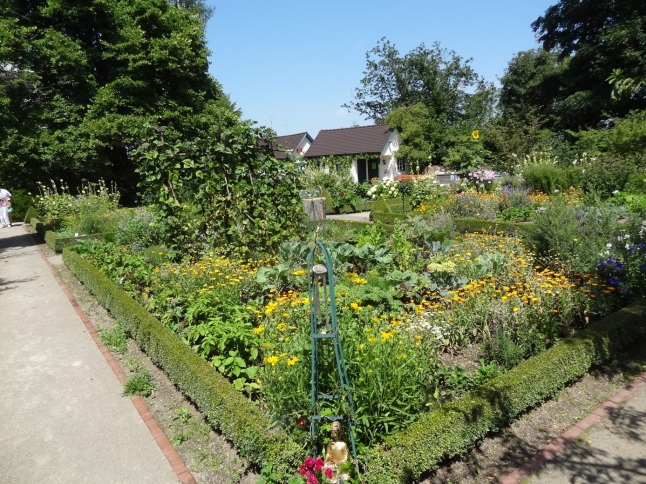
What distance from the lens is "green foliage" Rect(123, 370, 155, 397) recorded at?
4.57 m

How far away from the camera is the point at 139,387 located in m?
4.59

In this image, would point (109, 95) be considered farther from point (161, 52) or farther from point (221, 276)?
point (221, 276)

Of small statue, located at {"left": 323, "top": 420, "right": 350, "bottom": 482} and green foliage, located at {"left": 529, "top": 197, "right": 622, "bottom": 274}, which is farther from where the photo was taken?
green foliage, located at {"left": 529, "top": 197, "right": 622, "bottom": 274}

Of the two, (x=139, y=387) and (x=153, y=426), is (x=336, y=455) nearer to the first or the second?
(x=153, y=426)

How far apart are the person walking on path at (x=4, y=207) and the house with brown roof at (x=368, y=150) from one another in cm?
2072

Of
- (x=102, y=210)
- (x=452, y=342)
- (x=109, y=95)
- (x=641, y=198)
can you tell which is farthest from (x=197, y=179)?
(x=109, y=95)

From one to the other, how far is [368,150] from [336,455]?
3223cm

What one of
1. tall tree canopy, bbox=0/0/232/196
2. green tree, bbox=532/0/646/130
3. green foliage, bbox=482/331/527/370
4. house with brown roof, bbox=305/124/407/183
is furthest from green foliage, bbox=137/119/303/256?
house with brown roof, bbox=305/124/407/183

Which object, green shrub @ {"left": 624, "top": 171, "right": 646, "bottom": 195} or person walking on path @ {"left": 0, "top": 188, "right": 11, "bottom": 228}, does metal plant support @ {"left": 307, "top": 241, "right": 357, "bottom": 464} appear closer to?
green shrub @ {"left": 624, "top": 171, "right": 646, "bottom": 195}

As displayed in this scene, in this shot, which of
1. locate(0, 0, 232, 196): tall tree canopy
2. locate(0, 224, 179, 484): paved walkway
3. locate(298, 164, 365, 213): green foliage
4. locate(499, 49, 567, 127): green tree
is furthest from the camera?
locate(499, 49, 567, 127): green tree

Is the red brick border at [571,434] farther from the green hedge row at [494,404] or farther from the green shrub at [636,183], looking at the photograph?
the green shrub at [636,183]

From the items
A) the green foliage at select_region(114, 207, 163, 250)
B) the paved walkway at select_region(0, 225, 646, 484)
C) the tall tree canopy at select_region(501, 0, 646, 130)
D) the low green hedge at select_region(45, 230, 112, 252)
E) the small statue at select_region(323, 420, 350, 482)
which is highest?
the tall tree canopy at select_region(501, 0, 646, 130)

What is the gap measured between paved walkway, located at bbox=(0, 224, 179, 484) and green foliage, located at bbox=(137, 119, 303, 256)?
100 inches

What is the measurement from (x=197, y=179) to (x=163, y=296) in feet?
9.75
